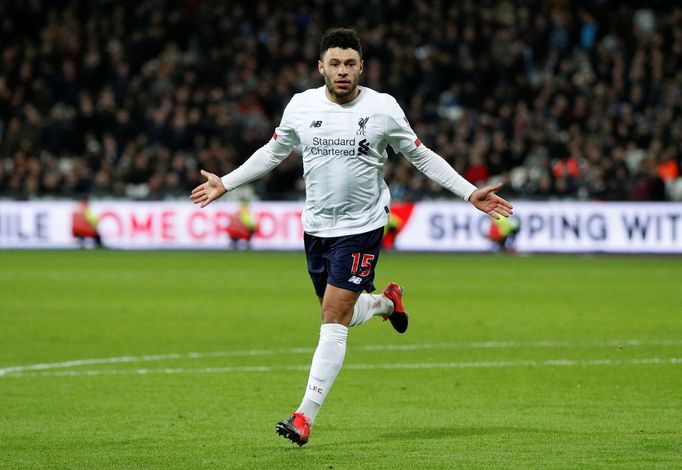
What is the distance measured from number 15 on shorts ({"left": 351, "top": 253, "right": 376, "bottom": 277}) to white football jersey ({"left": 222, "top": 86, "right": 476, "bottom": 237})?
0.47 feet

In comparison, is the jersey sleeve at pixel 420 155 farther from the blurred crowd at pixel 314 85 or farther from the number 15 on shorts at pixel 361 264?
the blurred crowd at pixel 314 85

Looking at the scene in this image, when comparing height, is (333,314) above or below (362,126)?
below

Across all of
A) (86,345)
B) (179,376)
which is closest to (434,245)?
(86,345)

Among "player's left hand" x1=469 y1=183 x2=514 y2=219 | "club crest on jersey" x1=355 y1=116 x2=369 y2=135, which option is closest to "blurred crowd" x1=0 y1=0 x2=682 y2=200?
"player's left hand" x1=469 y1=183 x2=514 y2=219

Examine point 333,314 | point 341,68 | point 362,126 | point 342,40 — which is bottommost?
point 333,314

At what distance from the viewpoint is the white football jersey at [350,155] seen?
7.73 meters

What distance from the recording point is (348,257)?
773 centimetres

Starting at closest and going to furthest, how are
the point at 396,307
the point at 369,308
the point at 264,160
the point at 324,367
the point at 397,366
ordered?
the point at 324,367, the point at 264,160, the point at 369,308, the point at 396,307, the point at 397,366

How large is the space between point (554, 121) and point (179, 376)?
19.0 m

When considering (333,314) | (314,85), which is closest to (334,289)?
(333,314)

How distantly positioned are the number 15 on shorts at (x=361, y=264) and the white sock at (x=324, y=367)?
31 cm

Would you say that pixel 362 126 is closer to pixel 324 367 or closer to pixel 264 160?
pixel 264 160

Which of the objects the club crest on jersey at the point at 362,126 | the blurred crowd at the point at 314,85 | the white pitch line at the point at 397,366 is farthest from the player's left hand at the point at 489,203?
the blurred crowd at the point at 314,85

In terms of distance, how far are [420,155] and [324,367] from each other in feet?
4.34
